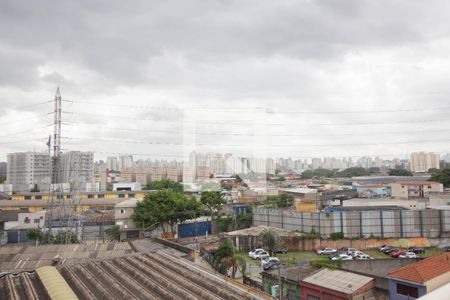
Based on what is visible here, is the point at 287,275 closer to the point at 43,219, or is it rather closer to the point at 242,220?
the point at 242,220

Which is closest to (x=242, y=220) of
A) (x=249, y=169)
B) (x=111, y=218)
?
(x=111, y=218)

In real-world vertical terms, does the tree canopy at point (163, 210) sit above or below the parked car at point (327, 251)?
above

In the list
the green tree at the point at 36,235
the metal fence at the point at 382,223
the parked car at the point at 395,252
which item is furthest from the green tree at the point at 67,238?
the parked car at the point at 395,252

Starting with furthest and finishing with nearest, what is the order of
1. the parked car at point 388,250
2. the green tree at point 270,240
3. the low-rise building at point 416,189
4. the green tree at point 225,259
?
the low-rise building at point 416,189 < the parked car at point 388,250 < the green tree at point 270,240 < the green tree at point 225,259

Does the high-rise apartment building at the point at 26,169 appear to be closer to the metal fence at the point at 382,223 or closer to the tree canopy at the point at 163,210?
the tree canopy at the point at 163,210

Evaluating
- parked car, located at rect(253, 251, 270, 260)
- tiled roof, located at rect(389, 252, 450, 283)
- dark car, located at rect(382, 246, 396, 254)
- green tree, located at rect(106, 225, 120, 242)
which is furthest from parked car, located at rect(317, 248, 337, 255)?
green tree, located at rect(106, 225, 120, 242)

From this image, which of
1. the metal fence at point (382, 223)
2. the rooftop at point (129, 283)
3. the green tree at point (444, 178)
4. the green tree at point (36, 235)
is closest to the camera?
the rooftop at point (129, 283)

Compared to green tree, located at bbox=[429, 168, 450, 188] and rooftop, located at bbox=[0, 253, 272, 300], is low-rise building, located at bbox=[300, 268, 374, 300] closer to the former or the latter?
rooftop, located at bbox=[0, 253, 272, 300]
